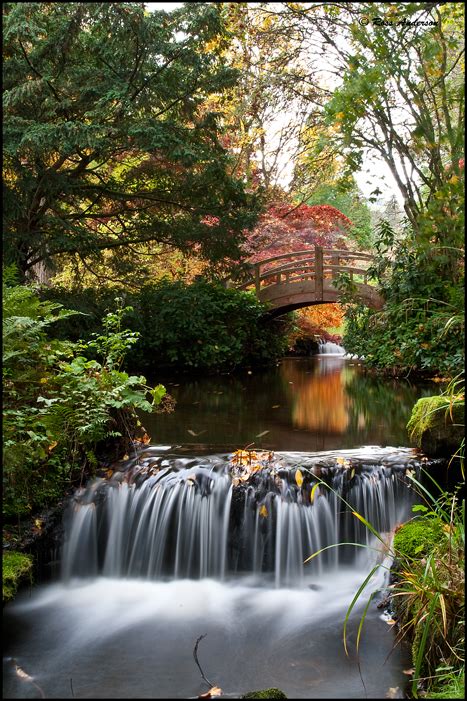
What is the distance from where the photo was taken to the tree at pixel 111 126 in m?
8.71

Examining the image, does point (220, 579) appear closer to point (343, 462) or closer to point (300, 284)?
point (343, 462)

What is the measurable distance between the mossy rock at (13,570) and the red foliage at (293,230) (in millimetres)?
12667

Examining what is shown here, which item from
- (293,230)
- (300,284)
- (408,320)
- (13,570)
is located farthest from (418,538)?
(293,230)

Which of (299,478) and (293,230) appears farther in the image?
(293,230)

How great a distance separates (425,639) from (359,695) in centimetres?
43

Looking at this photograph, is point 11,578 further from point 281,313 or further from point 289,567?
point 281,313

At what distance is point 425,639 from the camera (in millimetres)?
2895

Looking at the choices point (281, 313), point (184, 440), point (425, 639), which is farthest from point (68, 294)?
point (425, 639)

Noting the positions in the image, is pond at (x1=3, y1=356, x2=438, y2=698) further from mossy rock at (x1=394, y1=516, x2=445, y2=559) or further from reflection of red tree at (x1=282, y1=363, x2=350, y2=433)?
reflection of red tree at (x1=282, y1=363, x2=350, y2=433)

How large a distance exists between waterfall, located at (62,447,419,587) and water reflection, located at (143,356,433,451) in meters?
1.44

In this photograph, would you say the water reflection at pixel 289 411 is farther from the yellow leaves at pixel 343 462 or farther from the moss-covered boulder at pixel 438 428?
the yellow leaves at pixel 343 462

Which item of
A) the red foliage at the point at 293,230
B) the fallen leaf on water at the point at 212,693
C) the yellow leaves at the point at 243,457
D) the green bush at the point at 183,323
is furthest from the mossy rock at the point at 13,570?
the red foliage at the point at 293,230

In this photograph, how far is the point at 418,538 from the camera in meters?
3.81

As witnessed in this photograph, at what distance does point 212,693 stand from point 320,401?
6.80 m
